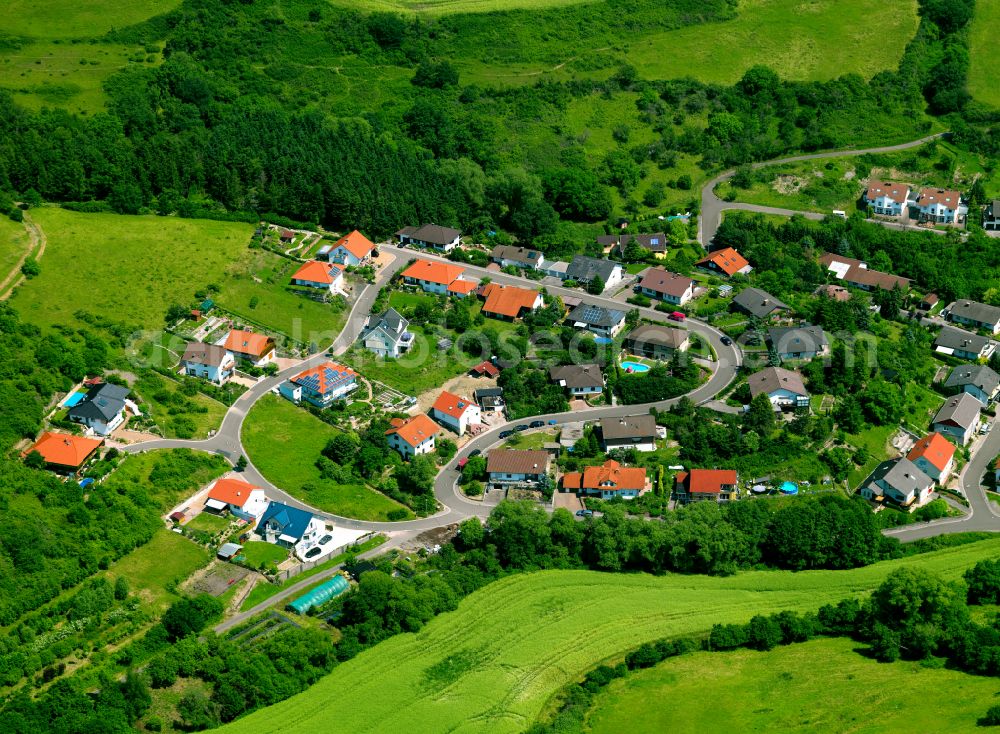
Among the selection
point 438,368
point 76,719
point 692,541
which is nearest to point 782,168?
point 438,368

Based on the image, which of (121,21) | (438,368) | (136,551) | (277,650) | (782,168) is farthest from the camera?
(121,21)

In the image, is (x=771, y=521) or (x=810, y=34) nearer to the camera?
(x=771, y=521)

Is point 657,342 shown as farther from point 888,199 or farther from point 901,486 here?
point 888,199

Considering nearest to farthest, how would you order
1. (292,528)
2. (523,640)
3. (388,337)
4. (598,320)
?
(523,640) → (292,528) → (388,337) → (598,320)

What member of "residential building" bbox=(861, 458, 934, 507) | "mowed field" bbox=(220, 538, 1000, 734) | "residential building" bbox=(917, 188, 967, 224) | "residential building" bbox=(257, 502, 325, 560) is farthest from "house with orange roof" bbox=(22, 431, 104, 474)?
"residential building" bbox=(917, 188, 967, 224)

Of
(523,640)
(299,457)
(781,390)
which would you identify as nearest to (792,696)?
(523,640)

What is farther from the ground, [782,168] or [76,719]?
[782,168]

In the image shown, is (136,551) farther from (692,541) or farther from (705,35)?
(705,35)

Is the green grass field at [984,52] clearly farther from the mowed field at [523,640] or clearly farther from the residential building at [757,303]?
the mowed field at [523,640]

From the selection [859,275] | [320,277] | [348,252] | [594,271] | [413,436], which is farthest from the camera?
[859,275]
